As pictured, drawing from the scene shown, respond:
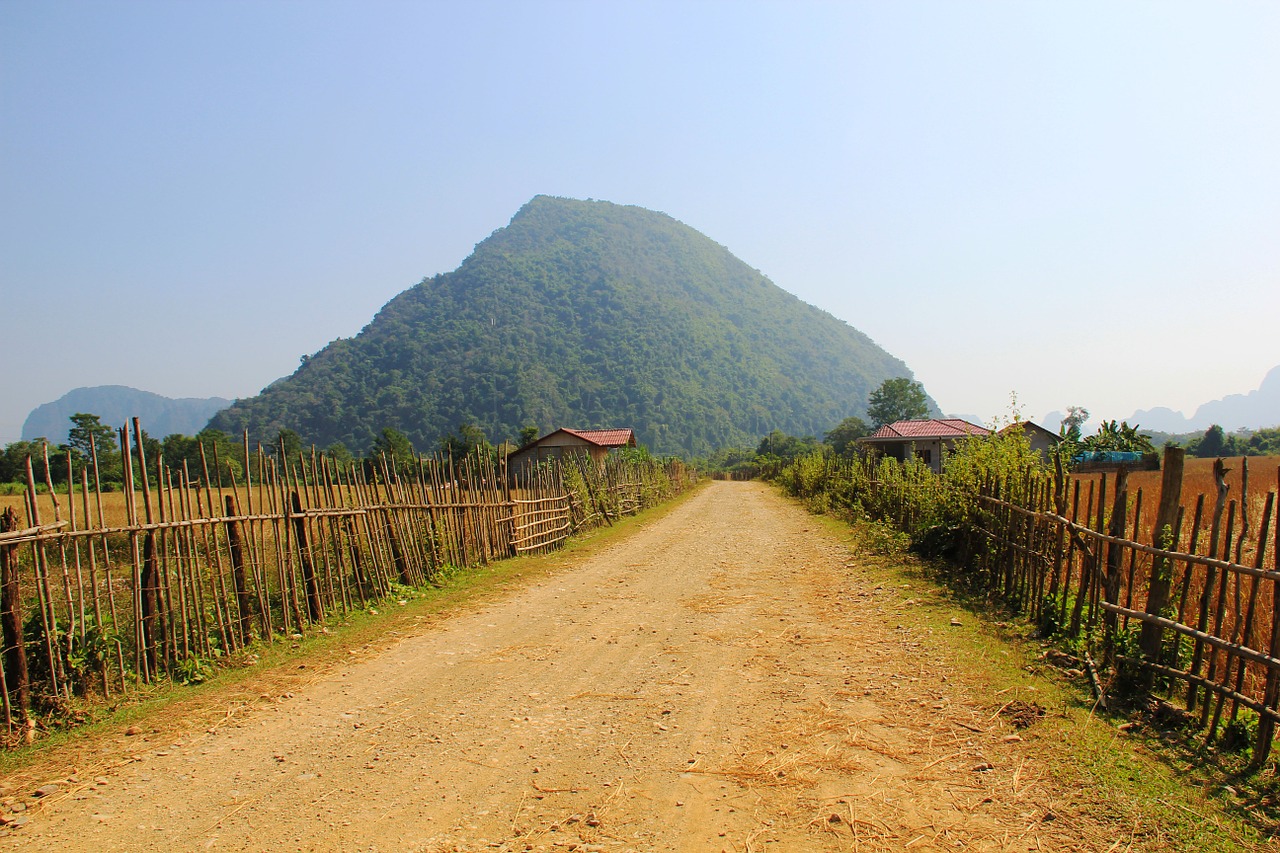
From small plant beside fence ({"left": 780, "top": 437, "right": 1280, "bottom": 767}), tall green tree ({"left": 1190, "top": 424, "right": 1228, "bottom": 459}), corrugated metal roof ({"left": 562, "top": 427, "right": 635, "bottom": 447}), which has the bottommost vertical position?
tall green tree ({"left": 1190, "top": 424, "right": 1228, "bottom": 459})

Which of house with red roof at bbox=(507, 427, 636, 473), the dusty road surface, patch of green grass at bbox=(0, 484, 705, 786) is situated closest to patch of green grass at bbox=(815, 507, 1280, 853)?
the dusty road surface

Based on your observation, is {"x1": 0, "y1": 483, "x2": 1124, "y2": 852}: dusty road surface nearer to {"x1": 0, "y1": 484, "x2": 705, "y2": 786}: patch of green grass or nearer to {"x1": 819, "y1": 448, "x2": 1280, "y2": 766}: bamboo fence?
{"x1": 0, "y1": 484, "x2": 705, "y2": 786}: patch of green grass

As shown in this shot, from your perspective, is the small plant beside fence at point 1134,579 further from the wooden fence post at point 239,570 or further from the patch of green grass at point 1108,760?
the wooden fence post at point 239,570

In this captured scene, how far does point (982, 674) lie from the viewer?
5895 mm

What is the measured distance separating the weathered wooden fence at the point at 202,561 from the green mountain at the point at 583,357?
6887 cm

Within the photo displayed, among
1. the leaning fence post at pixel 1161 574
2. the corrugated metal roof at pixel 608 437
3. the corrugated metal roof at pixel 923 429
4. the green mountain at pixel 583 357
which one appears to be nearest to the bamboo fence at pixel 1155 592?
the leaning fence post at pixel 1161 574

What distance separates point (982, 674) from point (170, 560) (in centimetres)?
690

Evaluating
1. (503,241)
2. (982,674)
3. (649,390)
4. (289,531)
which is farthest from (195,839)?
(503,241)

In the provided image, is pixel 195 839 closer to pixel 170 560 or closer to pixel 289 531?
pixel 170 560

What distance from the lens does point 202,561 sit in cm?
756

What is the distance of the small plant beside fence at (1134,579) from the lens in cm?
455

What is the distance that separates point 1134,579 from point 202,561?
8.85 metres

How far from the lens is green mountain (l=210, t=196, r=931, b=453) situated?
94750 millimetres

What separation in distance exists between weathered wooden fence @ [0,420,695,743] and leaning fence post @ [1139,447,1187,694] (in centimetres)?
752
